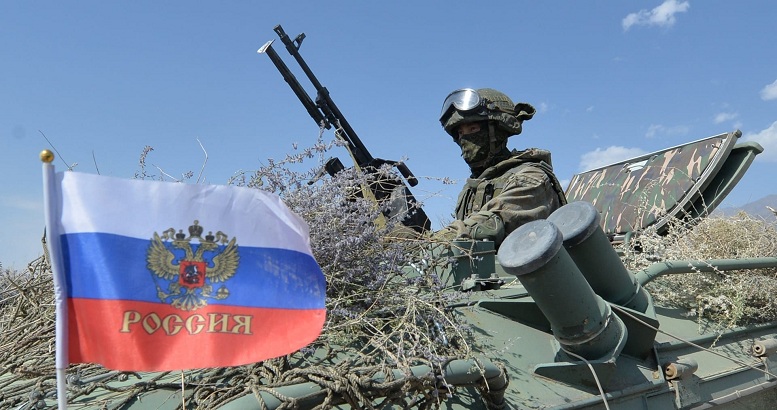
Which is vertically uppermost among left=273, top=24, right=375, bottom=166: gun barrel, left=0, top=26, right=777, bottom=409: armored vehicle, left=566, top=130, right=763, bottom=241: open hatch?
left=273, top=24, right=375, bottom=166: gun barrel

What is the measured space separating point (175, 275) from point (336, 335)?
0.69 meters

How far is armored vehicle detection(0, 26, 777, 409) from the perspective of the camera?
1923 mm

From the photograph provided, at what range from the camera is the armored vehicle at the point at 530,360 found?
192cm

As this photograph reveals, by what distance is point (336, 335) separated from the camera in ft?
7.42

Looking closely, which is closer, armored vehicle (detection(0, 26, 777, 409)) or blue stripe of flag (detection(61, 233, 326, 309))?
blue stripe of flag (detection(61, 233, 326, 309))

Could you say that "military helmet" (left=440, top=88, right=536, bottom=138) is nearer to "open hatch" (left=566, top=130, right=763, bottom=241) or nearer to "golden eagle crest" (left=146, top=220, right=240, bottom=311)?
"open hatch" (left=566, top=130, right=763, bottom=241)

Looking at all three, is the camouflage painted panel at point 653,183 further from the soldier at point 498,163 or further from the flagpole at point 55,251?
the flagpole at point 55,251

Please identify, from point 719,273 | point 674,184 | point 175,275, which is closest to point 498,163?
point 719,273

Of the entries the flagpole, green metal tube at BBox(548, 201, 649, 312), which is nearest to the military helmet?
green metal tube at BBox(548, 201, 649, 312)

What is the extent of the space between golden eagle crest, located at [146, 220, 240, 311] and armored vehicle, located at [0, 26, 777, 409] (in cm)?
26

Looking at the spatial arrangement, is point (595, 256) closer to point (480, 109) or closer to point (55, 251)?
point (480, 109)

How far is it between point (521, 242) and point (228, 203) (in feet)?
3.56

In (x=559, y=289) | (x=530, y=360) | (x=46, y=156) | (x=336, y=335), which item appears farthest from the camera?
(x=530, y=360)

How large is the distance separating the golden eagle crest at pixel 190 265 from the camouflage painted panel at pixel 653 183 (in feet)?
12.9
